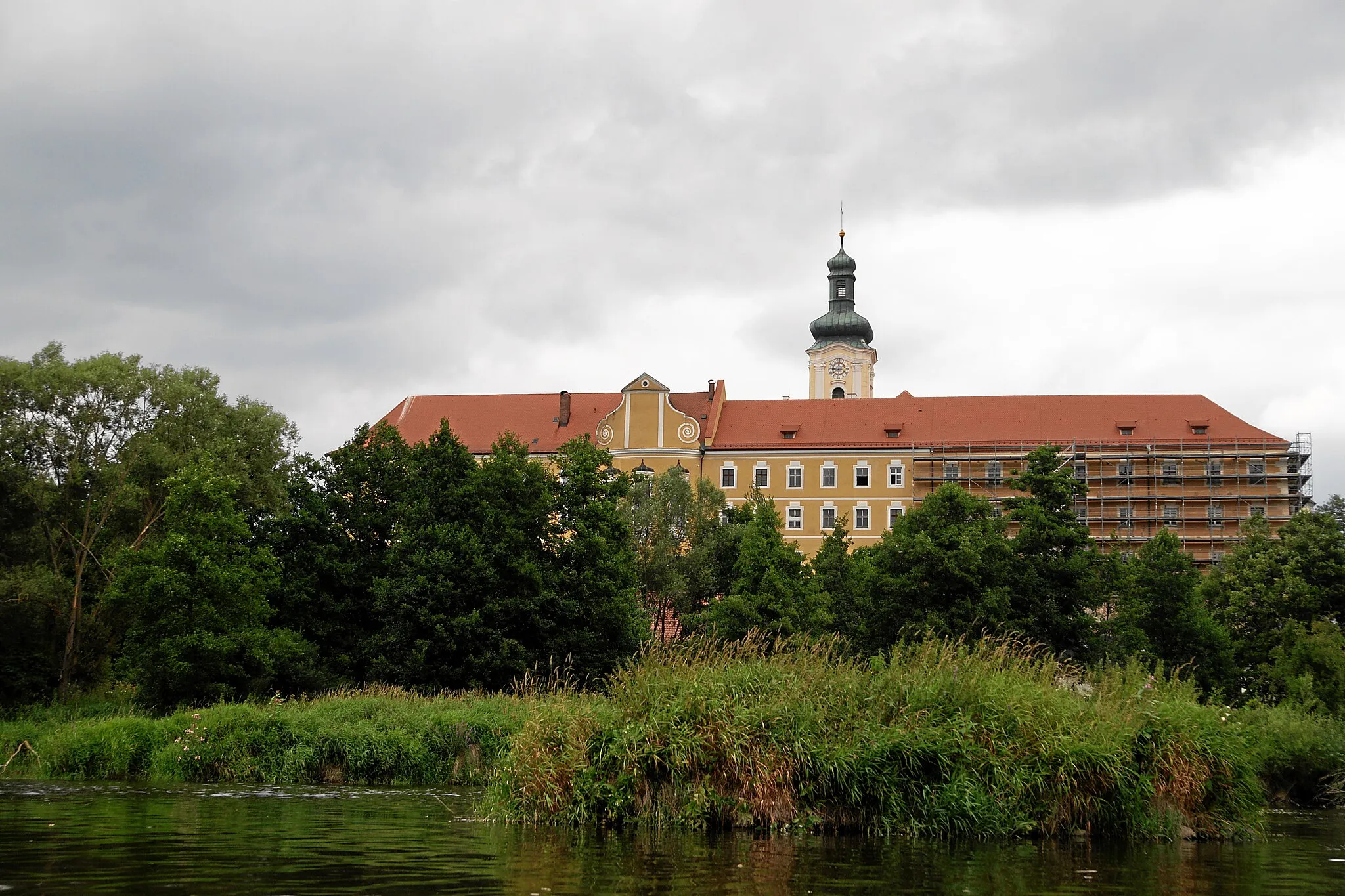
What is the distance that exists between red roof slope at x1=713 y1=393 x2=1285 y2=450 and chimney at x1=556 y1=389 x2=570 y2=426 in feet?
32.9

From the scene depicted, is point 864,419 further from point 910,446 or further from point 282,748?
point 282,748

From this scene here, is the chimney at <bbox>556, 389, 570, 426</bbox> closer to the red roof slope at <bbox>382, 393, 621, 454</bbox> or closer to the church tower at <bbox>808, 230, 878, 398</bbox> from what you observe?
the red roof slope at <bbox>382, 393, 621, 454</bbox>

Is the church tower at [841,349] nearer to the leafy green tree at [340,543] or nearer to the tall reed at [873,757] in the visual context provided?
the leafy green tree at [340,543]

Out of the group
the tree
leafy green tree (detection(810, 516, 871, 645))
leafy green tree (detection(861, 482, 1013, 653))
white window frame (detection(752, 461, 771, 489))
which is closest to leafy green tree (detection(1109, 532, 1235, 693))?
leafy green tree (detection(861, 482, 1013, 653))

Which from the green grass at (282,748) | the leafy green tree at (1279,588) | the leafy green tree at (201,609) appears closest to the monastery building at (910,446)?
the leafy green tree at (1279,588)

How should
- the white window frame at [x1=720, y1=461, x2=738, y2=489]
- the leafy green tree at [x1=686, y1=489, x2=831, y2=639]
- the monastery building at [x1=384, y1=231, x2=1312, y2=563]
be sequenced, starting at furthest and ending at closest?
the white window frame at [x1=720, y1=461, x2=738, y2=489], the monastery building at [x1=384, y1=231, x2=1312, y2=563], the leafy green tree at [x1=686, y1=489, x2=831, y2=639]

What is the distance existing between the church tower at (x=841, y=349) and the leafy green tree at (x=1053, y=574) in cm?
6742

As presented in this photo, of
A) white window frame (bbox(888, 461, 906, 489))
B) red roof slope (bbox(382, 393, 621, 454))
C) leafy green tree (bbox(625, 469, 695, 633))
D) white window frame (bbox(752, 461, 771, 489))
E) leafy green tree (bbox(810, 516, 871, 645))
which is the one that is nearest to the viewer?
leafy green tree (bbox(810, 516, 871, 645))

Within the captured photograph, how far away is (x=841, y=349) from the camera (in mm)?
114875

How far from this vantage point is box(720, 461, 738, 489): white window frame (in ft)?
290

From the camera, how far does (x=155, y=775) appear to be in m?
28.8

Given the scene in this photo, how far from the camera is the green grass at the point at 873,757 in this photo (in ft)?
60.4

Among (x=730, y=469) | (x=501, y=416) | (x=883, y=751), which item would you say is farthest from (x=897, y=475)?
(x=883, y=751)

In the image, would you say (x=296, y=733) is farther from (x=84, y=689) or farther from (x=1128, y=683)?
(x=84, y=689)
